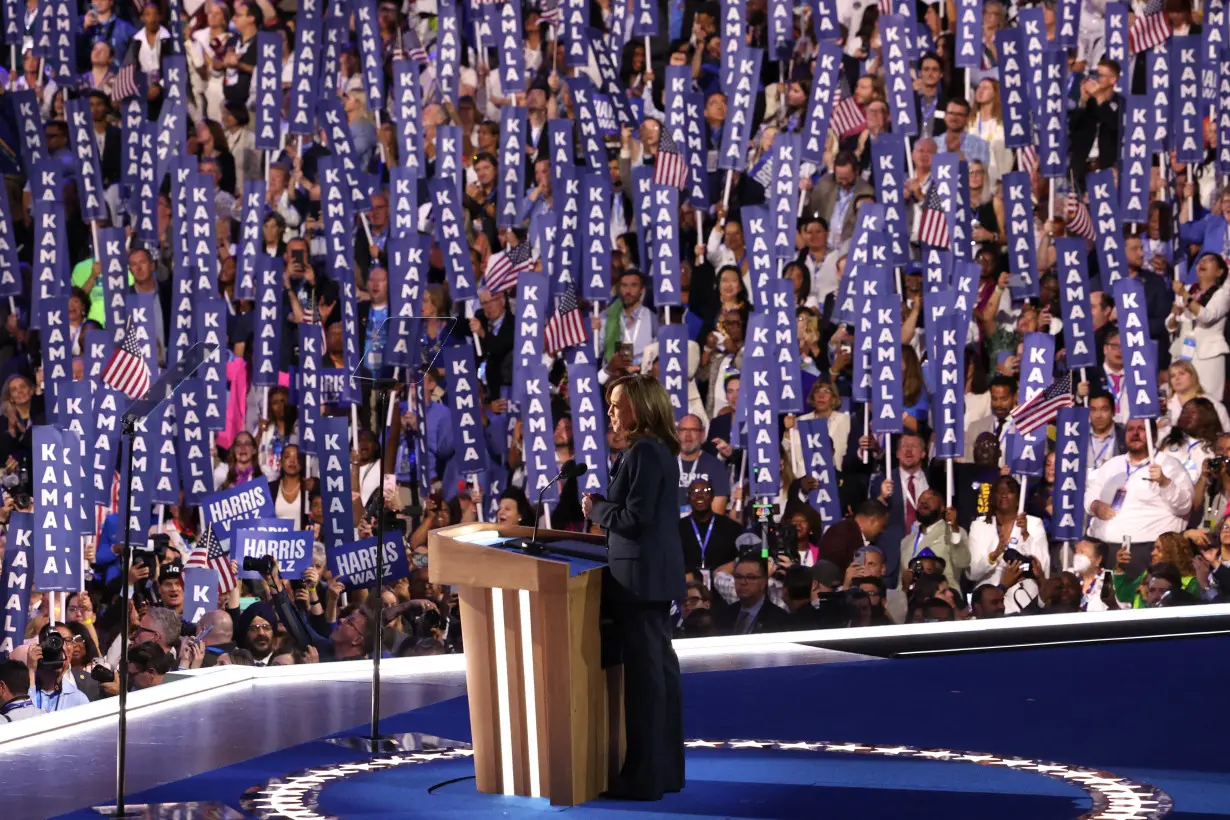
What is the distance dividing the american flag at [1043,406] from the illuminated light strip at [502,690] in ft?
13.4

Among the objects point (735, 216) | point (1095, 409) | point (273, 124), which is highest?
point (273, 124)

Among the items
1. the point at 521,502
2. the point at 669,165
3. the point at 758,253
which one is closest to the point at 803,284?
the point at 758,253

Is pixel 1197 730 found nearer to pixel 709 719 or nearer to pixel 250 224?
pixel 709 719

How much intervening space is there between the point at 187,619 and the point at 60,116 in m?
3.09

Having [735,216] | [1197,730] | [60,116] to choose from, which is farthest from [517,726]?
[60,116]

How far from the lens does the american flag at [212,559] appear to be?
6.67m

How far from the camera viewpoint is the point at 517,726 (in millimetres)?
3469

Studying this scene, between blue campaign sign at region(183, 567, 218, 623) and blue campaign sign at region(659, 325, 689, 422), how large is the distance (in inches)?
81.1

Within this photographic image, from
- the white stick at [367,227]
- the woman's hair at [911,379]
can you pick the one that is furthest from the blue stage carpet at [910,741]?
the white stick at [367,227]

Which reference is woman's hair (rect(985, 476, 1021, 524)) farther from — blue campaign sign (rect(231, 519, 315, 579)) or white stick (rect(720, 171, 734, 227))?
blue campaign sign (rect(231, 519, 315, 579))

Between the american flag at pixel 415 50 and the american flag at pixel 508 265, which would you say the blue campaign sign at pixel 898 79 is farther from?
the american flag at pixel 415 50

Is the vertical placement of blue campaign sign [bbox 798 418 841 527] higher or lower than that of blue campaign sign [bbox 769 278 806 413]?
lower

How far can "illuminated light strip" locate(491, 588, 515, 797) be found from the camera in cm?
348

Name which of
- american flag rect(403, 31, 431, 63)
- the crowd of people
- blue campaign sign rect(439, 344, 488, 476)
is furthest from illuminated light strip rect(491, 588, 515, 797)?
american flag rect(403, 31, 431, 63)
